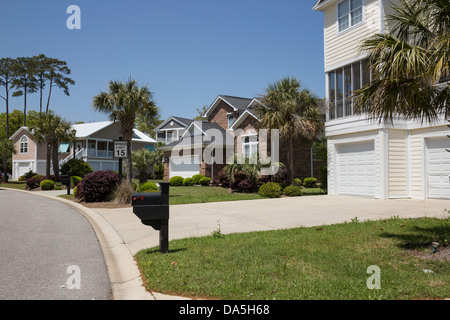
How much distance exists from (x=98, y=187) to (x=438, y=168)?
1455 centimetres

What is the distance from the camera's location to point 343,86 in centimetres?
1778

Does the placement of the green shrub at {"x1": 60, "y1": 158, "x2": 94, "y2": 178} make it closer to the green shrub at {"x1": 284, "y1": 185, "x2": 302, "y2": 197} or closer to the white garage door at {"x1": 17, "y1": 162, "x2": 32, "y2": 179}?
the white garage door at {"x1": 17, "y1": 162, "x2": 32, "y2": 179}

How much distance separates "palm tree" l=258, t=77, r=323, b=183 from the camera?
1977 centimetres

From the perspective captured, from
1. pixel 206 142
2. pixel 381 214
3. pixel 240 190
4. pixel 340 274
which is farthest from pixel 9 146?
pixel 340 274

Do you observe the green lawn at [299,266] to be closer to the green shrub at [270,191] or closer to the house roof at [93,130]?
the green shrub at [270,191]

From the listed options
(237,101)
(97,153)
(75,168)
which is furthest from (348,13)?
(97,153)

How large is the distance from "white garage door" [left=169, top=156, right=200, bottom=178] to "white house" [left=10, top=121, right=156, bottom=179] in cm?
1530

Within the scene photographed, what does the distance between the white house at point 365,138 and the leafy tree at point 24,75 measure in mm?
51089

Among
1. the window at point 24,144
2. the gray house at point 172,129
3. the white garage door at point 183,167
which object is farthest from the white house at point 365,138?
the window at point 24,144

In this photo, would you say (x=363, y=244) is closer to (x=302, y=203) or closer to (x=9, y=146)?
(x=302, y=203)

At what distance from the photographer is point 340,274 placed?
5012mm

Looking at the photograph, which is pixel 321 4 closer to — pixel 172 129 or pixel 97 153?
pixel 172 129

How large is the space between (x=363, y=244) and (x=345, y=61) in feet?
41.6

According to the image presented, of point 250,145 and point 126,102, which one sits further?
point 250,145
